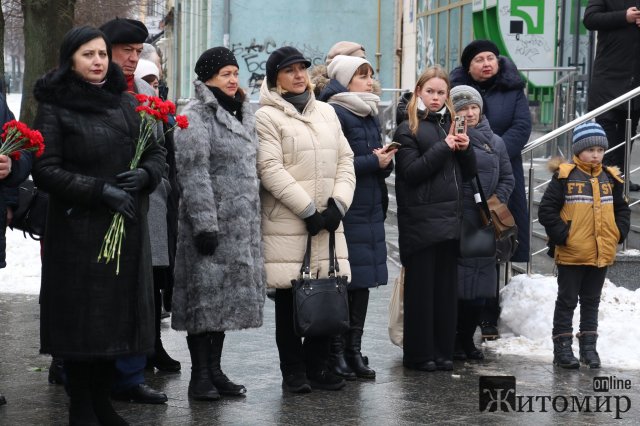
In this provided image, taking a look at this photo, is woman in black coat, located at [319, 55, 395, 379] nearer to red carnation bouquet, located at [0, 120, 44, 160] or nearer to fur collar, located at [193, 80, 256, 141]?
fur collar, located at [193, 80, 256, 141]

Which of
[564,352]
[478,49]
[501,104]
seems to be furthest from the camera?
[501,104]

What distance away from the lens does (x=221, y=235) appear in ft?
22.2

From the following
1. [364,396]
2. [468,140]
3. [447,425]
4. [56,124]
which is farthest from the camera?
[468,140]

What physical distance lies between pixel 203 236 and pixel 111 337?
3.01 ft

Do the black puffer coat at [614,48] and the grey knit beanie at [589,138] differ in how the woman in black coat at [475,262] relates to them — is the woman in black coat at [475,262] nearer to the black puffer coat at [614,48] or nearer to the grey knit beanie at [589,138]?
the grey knit beanie at [589,138]

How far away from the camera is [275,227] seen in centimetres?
703

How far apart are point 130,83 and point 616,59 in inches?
202

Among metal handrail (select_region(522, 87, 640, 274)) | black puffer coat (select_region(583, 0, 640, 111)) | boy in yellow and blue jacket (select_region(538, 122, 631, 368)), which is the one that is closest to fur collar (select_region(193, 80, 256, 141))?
boy in yellow and blue jacket (select_region(538, 122, 631, 368))

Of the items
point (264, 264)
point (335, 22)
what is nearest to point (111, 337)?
point (264, 264)

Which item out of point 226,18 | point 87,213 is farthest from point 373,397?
point 226,18

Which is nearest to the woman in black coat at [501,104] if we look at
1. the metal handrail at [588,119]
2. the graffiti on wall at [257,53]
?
the metal handrail at [588,119]

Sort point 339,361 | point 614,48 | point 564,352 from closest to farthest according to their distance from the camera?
point 339,361 → point 564,352 → point 614,48

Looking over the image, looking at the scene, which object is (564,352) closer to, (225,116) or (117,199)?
(225,116)

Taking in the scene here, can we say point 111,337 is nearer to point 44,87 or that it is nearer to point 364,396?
point 44,87
